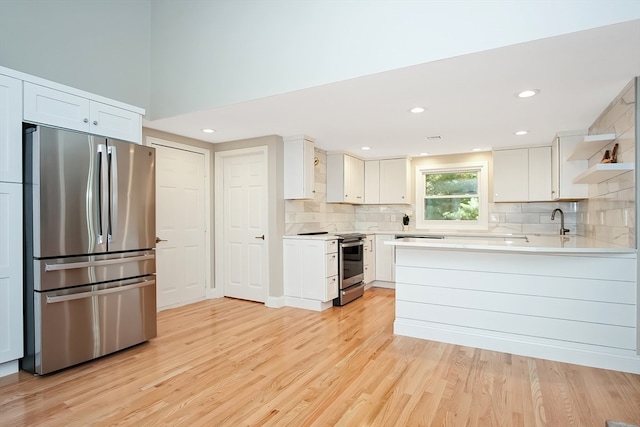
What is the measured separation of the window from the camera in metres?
5.72

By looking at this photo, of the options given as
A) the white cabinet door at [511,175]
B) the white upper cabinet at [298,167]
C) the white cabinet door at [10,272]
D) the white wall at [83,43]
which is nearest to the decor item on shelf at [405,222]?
the white cabinet door at [511,175]

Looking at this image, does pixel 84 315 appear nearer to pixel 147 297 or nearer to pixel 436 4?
pixel 147 297

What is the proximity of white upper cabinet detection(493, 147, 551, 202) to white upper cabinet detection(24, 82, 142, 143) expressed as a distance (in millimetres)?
4672

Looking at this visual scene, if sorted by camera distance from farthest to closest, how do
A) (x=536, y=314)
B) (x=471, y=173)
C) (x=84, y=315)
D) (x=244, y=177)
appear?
(x=471, y=173) → (x=244, y=177) → (x=536, y=314) → (x=84, y=315)

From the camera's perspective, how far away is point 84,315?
2.74 m

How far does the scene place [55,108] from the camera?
2.71m

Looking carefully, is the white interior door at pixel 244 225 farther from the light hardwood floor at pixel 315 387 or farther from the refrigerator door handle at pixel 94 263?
the refrigerator door handle at pixel 94 263

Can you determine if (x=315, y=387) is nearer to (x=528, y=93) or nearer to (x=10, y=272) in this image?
(x=10, y=272)

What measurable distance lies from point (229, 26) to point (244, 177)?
2.00m

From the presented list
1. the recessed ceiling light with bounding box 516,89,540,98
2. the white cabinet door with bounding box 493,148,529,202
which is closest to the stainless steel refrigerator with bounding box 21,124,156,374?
the recessed ceiling light with bounding box 516,89,540,98

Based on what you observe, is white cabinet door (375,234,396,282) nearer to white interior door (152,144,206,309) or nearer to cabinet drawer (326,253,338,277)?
cabinet drawer (326,253,338,277)

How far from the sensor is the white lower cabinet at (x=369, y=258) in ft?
17.8

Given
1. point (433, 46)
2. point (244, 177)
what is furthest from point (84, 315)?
point (433, 46)

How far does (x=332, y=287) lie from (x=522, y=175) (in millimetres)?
3110
